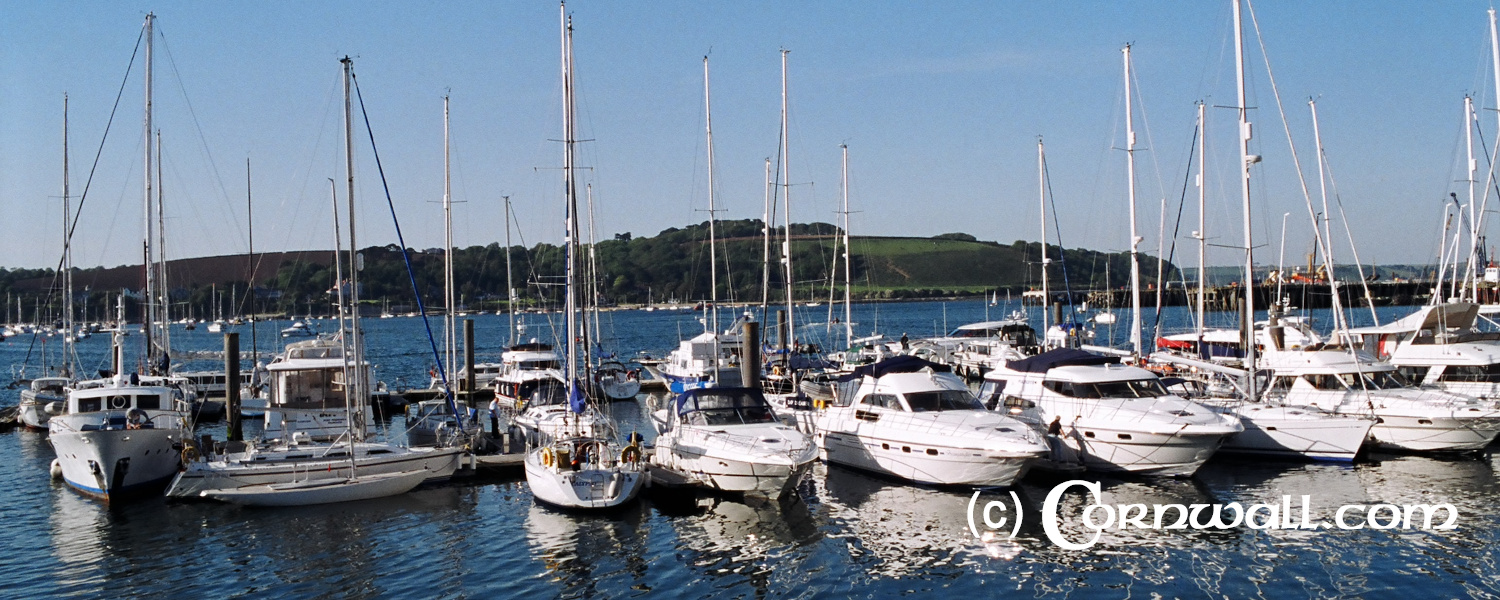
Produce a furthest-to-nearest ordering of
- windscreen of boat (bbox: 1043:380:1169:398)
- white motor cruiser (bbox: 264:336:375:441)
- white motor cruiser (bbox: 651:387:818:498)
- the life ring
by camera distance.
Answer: white motor cruiser (bbox: 264:336:375:441) < windscreen of boat (bbox: 1043:380:1169:398) < the life ring < white motor cruiser (bbox: 651:387:818:498)

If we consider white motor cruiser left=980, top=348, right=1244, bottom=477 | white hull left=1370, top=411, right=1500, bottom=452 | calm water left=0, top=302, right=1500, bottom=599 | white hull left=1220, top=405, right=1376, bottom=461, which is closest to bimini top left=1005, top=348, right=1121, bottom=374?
white motor cruiser left=980, top=348, right=1244, bottom=477

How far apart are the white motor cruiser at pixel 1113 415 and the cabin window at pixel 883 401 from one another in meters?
3.89

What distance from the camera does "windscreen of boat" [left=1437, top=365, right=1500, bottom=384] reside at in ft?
99.2

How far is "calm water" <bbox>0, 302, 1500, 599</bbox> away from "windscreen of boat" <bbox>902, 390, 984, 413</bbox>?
201 cm

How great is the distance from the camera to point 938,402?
26.4 metres

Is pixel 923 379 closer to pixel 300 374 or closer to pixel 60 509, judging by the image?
pixel 300 374

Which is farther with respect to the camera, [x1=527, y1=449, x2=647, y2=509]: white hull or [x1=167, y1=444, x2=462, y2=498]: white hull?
[x1=167, y1=444, x2=462, y2=498]: white hull

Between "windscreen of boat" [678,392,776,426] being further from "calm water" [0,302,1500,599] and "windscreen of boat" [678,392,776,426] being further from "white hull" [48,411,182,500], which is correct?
"white hull" [48,411,182,500]

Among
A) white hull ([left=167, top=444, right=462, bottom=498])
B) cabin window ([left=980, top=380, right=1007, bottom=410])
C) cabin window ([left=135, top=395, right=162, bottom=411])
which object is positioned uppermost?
cabin window ([left=135, top=395, right=162, bottom=411])

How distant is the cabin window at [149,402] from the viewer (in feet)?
92.8

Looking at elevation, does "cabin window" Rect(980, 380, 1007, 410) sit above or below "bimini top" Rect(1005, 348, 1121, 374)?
below

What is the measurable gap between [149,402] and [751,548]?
700 inches

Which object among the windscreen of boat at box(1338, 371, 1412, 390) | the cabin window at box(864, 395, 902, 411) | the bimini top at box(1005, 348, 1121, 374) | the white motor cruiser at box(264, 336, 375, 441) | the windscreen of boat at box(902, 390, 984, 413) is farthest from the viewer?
the white motor cruiser at box(264, 336, 375, 441)

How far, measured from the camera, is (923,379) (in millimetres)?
27047
